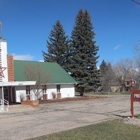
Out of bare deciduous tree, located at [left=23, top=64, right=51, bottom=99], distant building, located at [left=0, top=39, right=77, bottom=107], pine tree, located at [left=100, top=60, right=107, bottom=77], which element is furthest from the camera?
pine tree, located at [left=100, top=60, right=107, bottom=77]

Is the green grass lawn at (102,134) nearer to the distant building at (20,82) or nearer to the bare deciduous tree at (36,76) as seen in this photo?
the distant building at (20,82)

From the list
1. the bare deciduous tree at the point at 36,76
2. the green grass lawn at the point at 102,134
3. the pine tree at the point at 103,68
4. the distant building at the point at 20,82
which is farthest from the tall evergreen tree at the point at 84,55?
the pine tree at the point at 103,68

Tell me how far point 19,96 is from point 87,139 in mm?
20749

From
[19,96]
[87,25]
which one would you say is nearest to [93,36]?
[87,25]

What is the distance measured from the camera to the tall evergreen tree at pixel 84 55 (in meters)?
36.0

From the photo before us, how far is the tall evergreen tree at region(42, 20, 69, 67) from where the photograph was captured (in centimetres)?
4562

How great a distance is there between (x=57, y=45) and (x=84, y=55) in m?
11.4

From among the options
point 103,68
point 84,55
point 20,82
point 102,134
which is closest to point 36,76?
point 20,82

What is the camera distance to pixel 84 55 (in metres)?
36.8

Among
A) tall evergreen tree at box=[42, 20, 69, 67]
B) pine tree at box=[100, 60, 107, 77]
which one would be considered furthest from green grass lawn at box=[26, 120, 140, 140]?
pine tree at box=[100, 60, 107, 77]

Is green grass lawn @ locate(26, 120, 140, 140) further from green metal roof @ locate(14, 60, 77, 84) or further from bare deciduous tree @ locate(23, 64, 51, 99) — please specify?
green metal roof @ locate(14, 60, 77, 84)

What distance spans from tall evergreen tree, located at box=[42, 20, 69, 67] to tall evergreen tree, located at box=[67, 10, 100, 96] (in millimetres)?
7492

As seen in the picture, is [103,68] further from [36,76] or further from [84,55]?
[36,76]

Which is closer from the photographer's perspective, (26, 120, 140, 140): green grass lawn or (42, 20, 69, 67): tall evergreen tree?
(26, 120, 140, 140): green grass lawn
